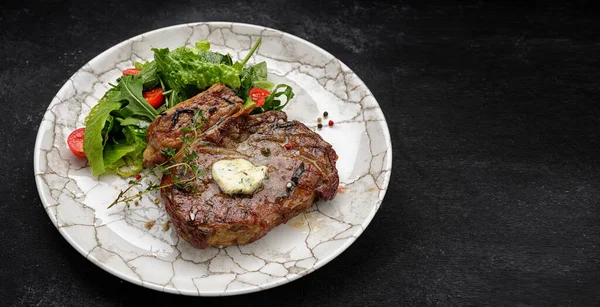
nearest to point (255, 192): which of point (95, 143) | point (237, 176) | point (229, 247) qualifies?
point (237, 176)

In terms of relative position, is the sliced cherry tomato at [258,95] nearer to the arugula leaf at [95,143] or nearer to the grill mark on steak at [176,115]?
the grill mark on steak at [176,115]

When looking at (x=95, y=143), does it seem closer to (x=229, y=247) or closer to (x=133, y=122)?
(x=133, y=122)

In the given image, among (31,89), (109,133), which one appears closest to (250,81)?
(109,133)

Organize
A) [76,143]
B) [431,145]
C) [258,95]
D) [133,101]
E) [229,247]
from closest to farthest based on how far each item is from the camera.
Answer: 1. [229,247]
2. [76,143]
3. [133,101]
4. [258,95]
5. [431,145]

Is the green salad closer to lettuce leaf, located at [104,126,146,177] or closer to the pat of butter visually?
lettuce leaf, located at [104,126,146,177]

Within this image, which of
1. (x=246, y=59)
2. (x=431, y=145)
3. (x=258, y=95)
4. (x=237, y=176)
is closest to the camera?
(x=237, y=176)

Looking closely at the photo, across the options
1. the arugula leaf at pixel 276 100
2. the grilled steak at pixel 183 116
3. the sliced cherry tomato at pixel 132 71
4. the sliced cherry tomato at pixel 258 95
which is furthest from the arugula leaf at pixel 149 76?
the arugula leaf at pixel 276 100

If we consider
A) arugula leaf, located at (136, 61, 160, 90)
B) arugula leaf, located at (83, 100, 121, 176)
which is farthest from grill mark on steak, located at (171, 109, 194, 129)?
arugula leaf, located at (136, 61, 160, 90)
